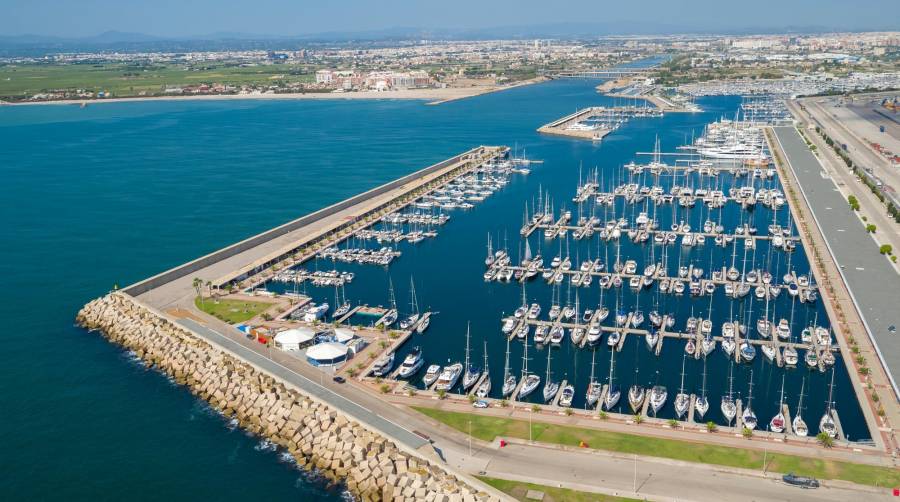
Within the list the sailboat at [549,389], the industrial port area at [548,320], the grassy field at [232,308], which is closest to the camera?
the industrial port area at [548,320]

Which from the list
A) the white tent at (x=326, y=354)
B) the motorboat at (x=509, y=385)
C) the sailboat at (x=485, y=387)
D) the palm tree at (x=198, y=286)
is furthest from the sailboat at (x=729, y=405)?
the palm tree at (x=198, y=286)

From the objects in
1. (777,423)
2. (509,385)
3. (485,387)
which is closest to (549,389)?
(509,385)

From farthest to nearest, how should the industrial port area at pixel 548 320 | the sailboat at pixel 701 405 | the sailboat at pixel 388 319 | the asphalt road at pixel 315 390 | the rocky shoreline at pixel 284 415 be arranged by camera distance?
the sailboat at pixel 388 319 → the sailboat at pixel 701 405 → the asphalt road at pixel 315 390 → the industrial port area at pixel 548 320 → the rocky shoreline at pixel 284 415

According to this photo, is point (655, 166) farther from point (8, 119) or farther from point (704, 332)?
point (8, 119)

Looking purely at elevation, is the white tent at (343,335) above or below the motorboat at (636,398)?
above

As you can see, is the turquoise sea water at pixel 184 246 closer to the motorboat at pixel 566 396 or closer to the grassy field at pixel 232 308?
the motorboat at pixel 566 396
